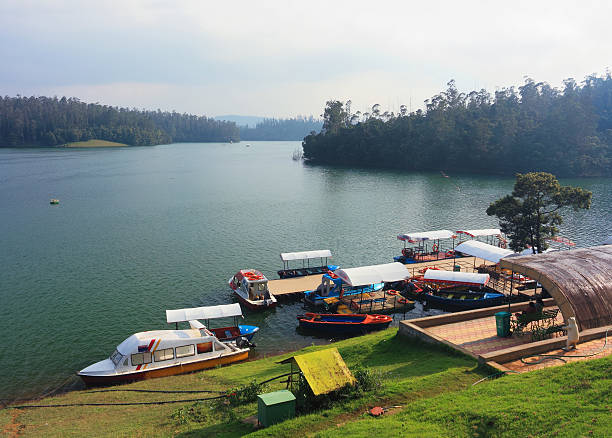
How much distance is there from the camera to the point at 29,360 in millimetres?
28156

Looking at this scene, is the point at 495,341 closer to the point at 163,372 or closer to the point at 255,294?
the point at 163,372

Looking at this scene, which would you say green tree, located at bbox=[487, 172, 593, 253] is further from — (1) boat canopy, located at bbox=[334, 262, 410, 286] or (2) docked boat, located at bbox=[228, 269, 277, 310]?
(2) docked boat, located at bbox=[228, 269, 277, 310]

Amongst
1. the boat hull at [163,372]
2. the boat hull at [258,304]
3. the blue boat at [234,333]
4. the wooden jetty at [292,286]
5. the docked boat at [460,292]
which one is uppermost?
the docked boat at [460,292]

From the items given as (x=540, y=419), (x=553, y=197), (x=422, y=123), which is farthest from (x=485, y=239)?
(x=422, y=123)

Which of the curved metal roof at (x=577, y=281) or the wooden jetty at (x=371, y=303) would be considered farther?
the wooden jetty at (x=371, y=303)

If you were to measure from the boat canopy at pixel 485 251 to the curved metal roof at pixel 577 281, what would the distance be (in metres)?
18.2

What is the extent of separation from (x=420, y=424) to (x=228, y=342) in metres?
18.7

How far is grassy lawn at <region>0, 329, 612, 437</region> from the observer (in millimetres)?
11617

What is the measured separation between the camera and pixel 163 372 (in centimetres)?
2530

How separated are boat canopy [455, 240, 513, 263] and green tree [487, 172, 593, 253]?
216 cm

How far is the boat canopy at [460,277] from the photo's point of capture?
36594mm

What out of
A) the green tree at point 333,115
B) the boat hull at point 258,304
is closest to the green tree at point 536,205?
the boat hull at point 258,304

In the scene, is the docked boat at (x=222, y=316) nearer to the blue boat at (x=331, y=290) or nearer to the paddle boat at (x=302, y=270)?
the blue boat at (x=331, y=290)

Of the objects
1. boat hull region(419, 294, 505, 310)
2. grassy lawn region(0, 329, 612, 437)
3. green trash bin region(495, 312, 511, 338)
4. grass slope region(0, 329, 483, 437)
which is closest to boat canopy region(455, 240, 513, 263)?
boat hull region(419, 294, 505, 310)
